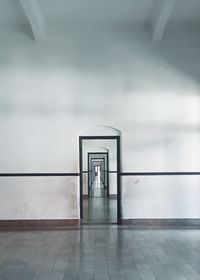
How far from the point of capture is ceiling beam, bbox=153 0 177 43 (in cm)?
702

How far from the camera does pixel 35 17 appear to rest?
7.43 m

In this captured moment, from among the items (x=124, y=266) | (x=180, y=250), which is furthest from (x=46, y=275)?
(x=180, y=250)

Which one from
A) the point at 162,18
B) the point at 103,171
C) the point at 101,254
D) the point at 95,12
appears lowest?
the point at 101,254

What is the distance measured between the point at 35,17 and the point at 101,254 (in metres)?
4.63

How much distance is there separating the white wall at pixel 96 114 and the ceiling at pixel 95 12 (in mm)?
439

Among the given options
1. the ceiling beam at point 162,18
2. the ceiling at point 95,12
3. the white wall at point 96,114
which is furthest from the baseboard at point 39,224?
the ceiling beam at point 162,18

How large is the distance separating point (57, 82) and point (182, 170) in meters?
3.27

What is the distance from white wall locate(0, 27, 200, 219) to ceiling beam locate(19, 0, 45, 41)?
251mm

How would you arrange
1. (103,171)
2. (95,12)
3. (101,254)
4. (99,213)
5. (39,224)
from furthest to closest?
(103,171) < (99,213) < (39,224) < (95,12) < (101,254)

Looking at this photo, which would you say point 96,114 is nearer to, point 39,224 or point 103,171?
point 39,224

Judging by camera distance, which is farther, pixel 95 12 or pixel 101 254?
pixel 95 12

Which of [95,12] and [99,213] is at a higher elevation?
[95,12]

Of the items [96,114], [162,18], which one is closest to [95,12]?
[162,18]

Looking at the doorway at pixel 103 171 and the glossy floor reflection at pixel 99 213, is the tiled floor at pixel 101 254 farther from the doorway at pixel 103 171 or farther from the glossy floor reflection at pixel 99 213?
the doorway at pixel 103 171
